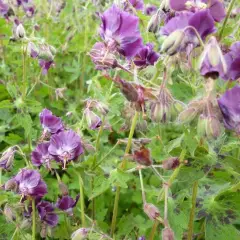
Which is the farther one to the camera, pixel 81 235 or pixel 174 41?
pixel 81 235

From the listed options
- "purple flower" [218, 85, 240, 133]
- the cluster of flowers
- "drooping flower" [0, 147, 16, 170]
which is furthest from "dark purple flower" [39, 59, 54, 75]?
"purple flower" [218, 85, 240, 133]

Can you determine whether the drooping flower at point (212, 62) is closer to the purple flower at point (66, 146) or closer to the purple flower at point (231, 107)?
the purple flower at point (231, 107)

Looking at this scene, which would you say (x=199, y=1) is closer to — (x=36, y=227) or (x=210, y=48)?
(x=210, y=48)

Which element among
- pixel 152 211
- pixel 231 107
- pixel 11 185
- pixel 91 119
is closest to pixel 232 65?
pixel 231 107

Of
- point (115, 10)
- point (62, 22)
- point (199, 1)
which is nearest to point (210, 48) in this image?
point (199, 1)

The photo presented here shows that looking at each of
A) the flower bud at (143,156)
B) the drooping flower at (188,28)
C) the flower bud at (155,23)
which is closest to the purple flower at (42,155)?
the flower bud at (143,156)

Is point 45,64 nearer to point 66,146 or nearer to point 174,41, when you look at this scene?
point 66,146

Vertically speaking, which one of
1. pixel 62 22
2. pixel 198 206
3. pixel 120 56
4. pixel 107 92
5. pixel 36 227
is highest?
pixel 120 56
